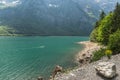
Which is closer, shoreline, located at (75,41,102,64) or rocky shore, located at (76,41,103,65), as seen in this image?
rocky shore, located at (76,41,103,65)

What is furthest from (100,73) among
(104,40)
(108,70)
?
(104,40)

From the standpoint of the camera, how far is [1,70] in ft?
253

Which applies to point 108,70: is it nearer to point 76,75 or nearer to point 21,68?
point 76,75

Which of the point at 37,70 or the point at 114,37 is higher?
the point at 114,37

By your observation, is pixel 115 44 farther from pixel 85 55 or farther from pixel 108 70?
pixel 85 55

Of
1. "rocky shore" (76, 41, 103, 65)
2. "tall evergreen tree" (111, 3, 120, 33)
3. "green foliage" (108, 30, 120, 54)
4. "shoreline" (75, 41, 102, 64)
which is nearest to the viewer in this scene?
"green foliage" (108, 30, 120, 54)

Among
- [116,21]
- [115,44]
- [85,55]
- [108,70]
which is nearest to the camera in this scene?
[108,70]

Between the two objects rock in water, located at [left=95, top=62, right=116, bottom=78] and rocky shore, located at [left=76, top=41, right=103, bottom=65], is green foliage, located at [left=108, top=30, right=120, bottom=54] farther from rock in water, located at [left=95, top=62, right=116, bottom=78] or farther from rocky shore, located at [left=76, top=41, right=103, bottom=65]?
rock in water, located at [left=95, top=62, right=116, bottom=78]

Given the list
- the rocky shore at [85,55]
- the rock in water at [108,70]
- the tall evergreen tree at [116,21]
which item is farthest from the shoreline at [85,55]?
the rock in water at [108,70]

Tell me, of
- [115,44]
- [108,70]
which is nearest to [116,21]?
[115,44]

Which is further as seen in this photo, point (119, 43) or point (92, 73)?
point (119, 43)

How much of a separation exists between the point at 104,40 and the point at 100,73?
58.9 m

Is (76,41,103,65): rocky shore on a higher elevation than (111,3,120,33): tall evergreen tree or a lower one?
lower

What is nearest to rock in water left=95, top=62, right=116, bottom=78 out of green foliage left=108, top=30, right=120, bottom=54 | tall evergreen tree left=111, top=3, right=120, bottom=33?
green foliage left=108, top=30, right=120, bottom=54
